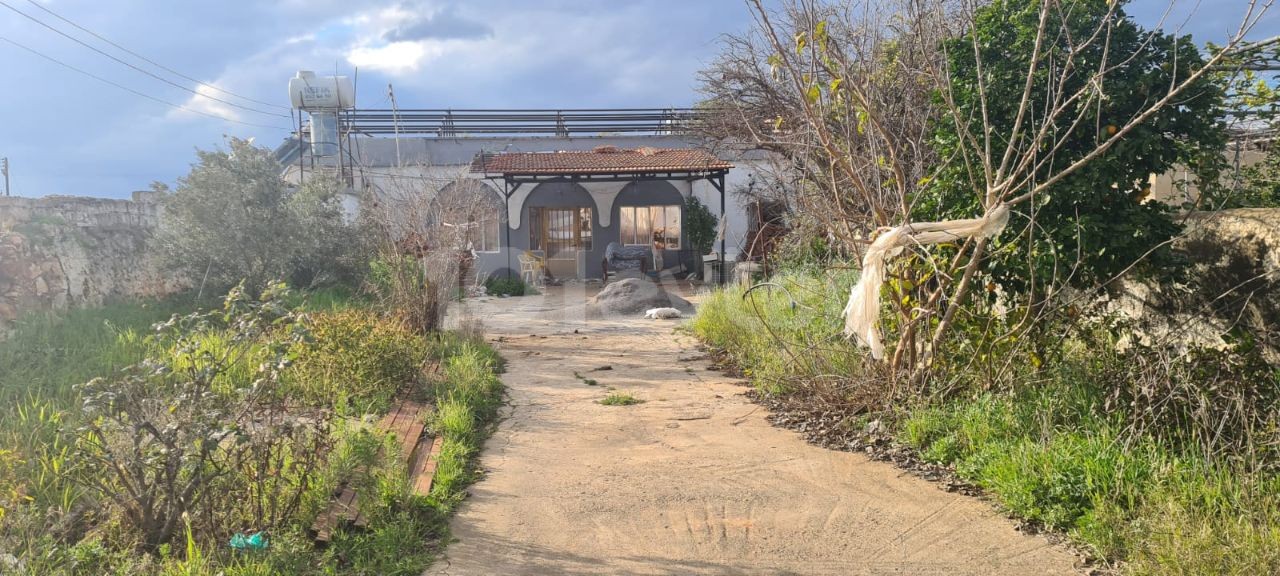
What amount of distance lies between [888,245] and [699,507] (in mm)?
1671

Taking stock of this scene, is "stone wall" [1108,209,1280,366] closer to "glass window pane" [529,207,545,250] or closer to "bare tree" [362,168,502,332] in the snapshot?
"bare tree" [362,168,502,332]

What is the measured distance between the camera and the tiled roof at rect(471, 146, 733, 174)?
1712 cm

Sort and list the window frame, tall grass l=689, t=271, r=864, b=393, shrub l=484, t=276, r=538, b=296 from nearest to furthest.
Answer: tall grass l=689, t=271, r=864, b=393, shrub l=484, t=276, r=538, b=296, the window frame

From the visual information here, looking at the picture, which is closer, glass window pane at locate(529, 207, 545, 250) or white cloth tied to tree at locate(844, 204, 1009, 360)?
white cloth tied to tree at locate(844, 204, 1009, 360)

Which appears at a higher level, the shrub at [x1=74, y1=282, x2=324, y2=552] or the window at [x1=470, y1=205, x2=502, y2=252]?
the window at [x1=470, y1=205, x2=502, y2=252]

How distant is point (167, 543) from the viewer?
10.5 ft

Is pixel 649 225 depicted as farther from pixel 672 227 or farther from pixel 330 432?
pixel 330 432

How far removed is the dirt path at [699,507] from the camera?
3.25m

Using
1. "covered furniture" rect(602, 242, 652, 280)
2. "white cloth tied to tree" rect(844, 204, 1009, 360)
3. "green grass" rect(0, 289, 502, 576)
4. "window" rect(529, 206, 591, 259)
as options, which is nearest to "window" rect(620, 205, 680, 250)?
"window" rect(529, 206, 591, 259)

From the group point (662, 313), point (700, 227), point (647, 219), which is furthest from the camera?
point (647, 219)

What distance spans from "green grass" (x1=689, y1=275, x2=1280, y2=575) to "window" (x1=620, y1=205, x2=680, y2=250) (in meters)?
14.6

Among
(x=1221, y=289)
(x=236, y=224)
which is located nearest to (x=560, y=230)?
(x=236, y=224)

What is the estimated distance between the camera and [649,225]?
2008 centimetres

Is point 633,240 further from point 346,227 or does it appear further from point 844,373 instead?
point 844,373
